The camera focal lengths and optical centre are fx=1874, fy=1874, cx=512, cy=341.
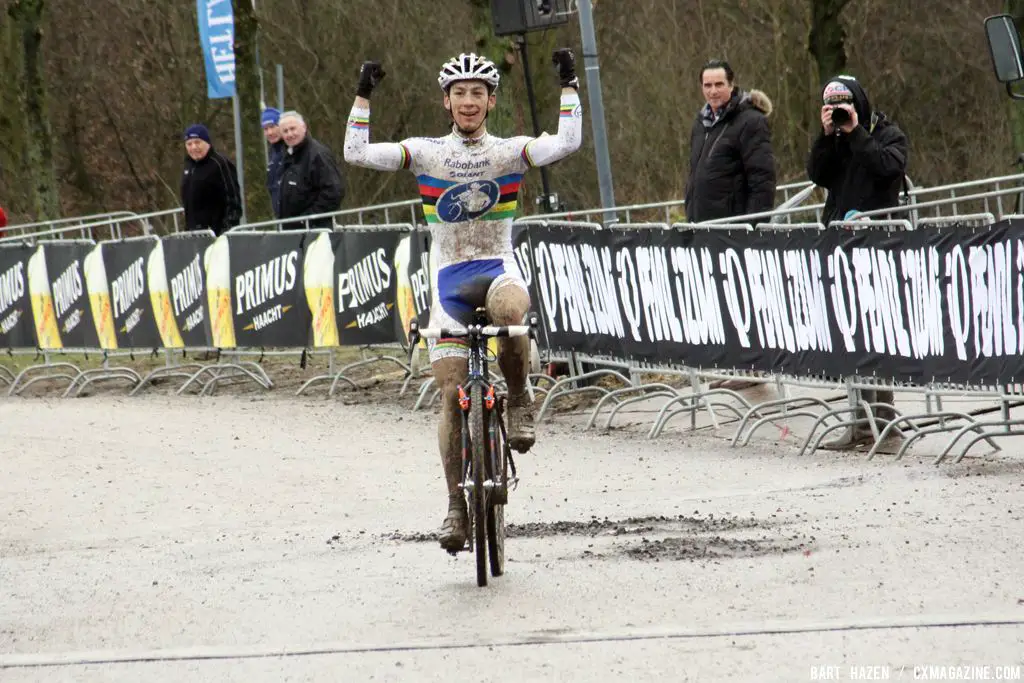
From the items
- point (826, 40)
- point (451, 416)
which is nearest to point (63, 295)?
point (451, 416)

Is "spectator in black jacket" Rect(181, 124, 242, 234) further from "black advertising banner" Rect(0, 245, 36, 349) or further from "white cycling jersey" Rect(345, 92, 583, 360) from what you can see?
"white cycling jersey" Rect(345, 92, 583, 360)

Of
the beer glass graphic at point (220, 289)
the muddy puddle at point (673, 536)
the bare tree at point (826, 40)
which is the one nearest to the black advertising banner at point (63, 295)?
the beer glass graphic at point (220, 289)

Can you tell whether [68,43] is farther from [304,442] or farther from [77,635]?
[77,635]

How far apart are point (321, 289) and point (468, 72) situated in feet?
27.3

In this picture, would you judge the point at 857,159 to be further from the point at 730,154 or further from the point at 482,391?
the point at 482,391

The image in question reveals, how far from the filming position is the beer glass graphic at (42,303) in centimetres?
2000

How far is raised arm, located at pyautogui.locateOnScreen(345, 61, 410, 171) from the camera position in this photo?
28.7 ft

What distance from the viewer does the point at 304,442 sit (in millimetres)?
13867

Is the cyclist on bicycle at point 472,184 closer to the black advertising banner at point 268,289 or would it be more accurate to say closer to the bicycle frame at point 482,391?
the bicycle frame at point 482,391

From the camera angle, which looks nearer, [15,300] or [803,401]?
[803,401]

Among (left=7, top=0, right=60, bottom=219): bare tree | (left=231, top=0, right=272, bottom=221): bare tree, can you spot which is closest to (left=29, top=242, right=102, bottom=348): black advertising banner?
(left=231, top=0, right=272, bottom=221): bare tree

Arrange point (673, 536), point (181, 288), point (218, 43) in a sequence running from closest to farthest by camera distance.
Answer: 1. point (673, 536)
2. point (181, 288)
3. point (218, 43)

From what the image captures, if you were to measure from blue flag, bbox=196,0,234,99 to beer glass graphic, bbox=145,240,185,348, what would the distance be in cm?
857

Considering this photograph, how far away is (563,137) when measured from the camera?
8.68 meters
